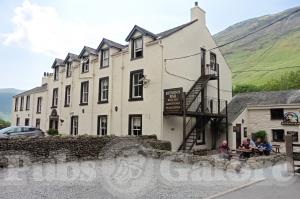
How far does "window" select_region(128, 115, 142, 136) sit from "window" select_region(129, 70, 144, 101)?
1426 millimetres

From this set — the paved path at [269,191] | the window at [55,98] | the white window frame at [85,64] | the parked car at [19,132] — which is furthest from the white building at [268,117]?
the window at [55,98]

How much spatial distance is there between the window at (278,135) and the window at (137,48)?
46.4 ft

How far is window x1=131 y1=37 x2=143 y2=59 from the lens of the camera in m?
20.7

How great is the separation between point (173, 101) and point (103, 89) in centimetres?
833

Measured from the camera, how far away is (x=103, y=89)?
23.7m

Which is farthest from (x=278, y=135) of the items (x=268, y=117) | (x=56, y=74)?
(x=56, y=74)

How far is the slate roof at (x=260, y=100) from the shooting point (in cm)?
2417

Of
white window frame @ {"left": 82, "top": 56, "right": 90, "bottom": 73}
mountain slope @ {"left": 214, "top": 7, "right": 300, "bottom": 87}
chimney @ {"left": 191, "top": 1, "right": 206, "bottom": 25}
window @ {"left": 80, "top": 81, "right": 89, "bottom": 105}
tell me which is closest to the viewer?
chimney @ {"left": 191, "top": 1, "right": 206, "bottom": 25}

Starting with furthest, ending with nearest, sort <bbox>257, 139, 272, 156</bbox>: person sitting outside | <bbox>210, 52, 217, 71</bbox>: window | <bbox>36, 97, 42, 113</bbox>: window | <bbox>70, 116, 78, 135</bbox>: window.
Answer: <bbox>36, 97, 42, 113</bbox>: window → <bbox>70, 116, 78, 135</bbox>: window → <bbox>210, 52, 217, 71</bbox>: window → <bbox>257, 139, 272, 156</bbox>: person sitting outside

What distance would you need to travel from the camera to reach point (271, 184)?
30.7 ft

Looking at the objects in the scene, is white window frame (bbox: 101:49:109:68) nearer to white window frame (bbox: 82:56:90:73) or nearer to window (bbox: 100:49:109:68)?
window (bbox: 100:49:109:68)

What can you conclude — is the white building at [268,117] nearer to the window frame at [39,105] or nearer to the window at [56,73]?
the window at [56,73]

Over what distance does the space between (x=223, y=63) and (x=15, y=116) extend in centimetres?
2926

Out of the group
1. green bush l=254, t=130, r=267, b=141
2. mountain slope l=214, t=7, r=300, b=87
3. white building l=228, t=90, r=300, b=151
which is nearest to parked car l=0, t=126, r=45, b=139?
white building l=228, t=90, r=300, b=151
